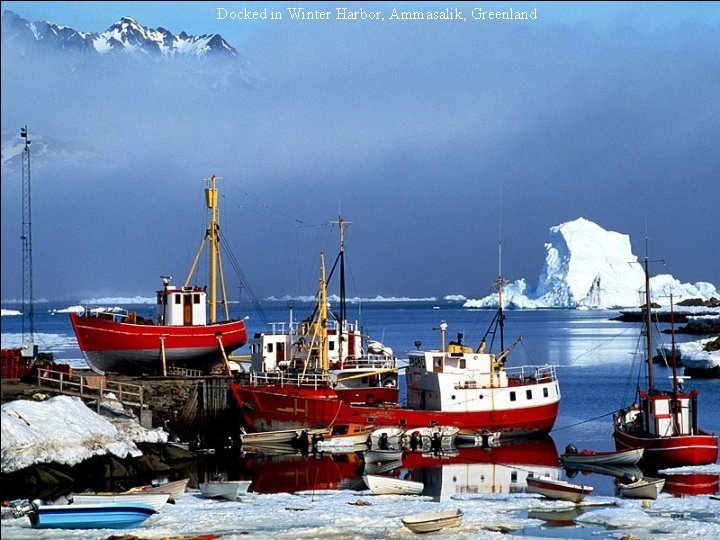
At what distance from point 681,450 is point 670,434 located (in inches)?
43.8

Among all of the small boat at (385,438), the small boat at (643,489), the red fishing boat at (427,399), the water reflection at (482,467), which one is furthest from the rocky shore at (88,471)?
the small boat at (643,489)

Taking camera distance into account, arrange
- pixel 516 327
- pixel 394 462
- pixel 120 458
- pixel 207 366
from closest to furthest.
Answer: pixel 120 458 → pixel 394 462 → pixel 207 366 → pixel 516 327

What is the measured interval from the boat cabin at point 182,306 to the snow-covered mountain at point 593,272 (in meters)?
131

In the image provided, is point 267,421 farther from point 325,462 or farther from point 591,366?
point 591,366

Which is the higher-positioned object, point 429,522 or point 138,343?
point 138,343

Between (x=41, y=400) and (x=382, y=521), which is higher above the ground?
(x=41, y=400)

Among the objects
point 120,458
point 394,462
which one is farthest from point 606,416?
point 120,458

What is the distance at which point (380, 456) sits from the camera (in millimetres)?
34125

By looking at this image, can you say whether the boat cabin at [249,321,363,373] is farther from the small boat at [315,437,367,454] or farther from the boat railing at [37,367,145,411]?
the boat railing at [37,367,145,411]

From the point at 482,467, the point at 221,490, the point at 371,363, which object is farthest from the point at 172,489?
the point at 371,363

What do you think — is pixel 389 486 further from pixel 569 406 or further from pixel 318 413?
pixel 569 406

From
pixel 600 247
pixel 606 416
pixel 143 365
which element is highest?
pixel 600 247

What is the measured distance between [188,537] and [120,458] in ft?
33.4

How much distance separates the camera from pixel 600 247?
17412 centimetres
